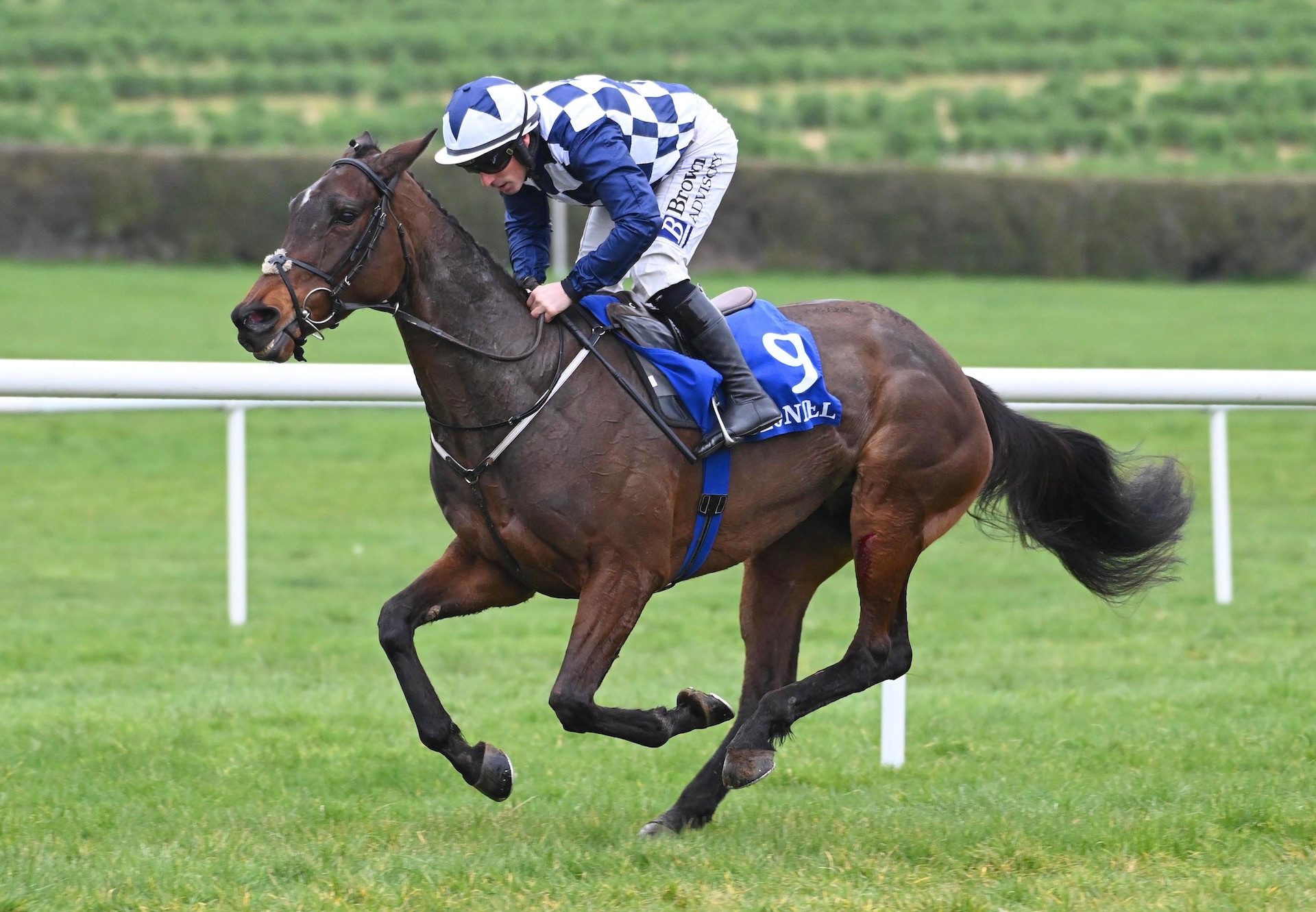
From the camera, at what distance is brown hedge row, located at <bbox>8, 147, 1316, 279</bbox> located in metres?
20.5

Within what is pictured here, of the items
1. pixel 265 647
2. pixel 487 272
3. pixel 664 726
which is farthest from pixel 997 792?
pixel 265 647

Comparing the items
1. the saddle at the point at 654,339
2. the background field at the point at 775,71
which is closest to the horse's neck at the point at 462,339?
the saddle at the point at 654,339

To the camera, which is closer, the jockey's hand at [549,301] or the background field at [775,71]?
the jockey's hand at [549,301]

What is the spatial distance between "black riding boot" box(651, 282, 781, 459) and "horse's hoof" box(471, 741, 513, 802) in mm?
840

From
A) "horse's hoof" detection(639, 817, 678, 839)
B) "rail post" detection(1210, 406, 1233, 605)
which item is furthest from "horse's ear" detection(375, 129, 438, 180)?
"rail post" detection(1210, 406, 1233, 605)

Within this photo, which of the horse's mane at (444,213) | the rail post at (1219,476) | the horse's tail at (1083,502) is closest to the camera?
the horse's mane at (444,213)

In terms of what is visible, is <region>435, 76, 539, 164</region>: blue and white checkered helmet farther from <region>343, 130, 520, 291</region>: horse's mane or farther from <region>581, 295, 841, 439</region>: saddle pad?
<region>581, 295, 841, 439</region>: saddle pad

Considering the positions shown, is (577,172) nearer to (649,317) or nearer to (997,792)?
(649,317)

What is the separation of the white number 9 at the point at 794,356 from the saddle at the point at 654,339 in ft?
0.49

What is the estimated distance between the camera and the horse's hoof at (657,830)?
4.13 meters

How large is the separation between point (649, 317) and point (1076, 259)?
19944 millimetres

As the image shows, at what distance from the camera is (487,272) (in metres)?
3.95

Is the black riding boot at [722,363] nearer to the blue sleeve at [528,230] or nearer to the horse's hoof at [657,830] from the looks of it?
the blue sleeve at [528,230]

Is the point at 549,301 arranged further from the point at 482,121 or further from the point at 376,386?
the point at 376,386
